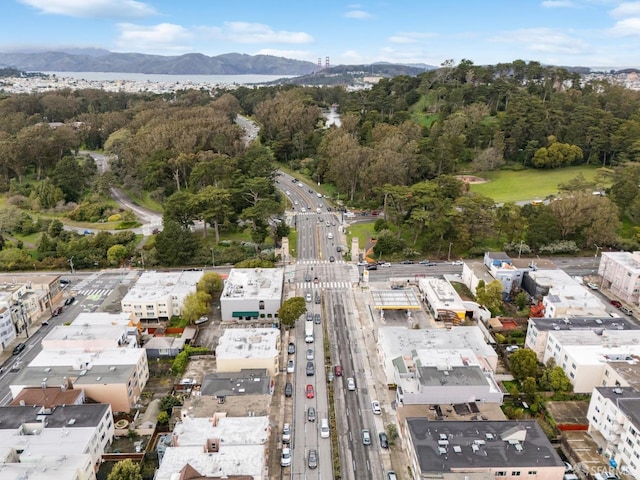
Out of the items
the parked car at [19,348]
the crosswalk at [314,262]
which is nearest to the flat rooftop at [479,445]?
the crosswalk at [314,262]

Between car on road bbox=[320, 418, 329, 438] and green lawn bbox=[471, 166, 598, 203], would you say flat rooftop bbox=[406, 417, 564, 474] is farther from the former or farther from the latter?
green lawn bbox=[471, 166, 598, 203]

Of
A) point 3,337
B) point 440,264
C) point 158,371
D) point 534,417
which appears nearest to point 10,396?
point 3,337

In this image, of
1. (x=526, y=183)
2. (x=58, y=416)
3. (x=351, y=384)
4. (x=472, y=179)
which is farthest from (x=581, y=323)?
(x=472, y=179)

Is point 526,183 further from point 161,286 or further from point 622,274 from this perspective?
point 161,286

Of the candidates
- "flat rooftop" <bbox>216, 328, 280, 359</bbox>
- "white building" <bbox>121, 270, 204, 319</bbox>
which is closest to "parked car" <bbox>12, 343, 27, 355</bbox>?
"white building" <bbox>121, 270, 204, 319</bbox>

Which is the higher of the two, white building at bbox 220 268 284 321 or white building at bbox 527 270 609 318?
white building at bbox 527 270 609 318

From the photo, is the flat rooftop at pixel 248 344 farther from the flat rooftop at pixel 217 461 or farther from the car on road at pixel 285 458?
the flat rooftop at pixel 217 461

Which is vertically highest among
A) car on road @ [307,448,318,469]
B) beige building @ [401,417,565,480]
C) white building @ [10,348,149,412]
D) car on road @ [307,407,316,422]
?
beige building @ [401,417,565,480]
